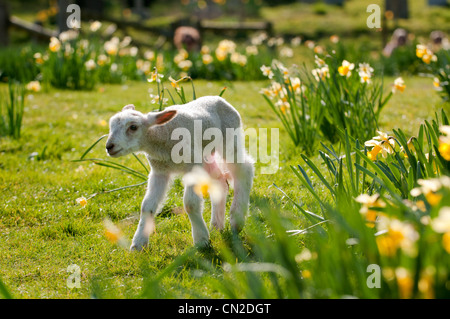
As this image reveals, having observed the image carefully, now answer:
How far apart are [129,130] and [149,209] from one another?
0.51 metres

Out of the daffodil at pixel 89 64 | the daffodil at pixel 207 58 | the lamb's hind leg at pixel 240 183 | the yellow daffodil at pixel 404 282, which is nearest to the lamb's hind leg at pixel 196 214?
the lamb's hind leg at pixel 240 183

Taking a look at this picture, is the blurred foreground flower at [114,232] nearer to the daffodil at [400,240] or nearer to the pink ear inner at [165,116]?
the pink ear inner at [165,116]

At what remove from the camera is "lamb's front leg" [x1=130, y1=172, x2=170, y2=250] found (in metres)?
3.16

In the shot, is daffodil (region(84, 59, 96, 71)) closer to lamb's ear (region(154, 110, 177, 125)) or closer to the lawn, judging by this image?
the lawn

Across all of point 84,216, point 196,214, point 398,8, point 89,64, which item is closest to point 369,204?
point 196,214

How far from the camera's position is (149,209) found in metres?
3.16

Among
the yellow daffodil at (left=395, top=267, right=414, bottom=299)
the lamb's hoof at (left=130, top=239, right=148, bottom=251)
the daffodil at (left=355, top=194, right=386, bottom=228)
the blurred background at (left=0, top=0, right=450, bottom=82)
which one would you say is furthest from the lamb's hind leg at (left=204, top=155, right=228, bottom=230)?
the blurred background at (left=0, top=0, right=450, bottom=82)

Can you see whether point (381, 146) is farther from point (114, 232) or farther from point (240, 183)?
point (114, 232)

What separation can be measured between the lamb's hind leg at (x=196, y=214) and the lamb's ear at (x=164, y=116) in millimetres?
414

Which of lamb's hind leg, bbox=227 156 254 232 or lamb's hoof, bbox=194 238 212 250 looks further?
lamb's hind leg, bbox=227 156 254 232

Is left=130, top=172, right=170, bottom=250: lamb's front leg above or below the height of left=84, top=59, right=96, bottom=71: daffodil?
below

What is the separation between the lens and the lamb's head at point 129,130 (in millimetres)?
2934

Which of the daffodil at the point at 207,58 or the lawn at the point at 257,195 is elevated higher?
the daffodil at the point at 207,58
